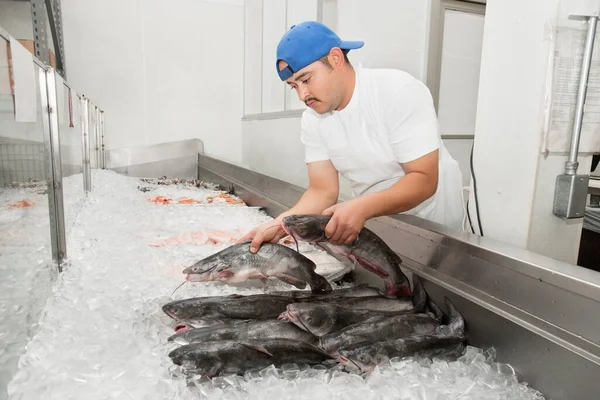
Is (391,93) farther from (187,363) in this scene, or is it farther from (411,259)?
(187,363)

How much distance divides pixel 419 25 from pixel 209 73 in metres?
4.70

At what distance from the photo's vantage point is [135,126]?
7062mm

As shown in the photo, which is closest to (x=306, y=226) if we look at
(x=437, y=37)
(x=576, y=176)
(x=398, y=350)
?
(x=398, y=350)

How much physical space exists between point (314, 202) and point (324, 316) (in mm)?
828

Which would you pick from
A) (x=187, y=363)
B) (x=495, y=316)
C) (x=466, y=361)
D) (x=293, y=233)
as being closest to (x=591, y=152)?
(x=495, y=316)

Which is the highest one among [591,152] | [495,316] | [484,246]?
[591,152]

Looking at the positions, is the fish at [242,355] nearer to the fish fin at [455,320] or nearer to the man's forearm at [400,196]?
the fish fin at [455,320]

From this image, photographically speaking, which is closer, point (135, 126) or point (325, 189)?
point (325, 189)

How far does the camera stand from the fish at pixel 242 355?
112cm

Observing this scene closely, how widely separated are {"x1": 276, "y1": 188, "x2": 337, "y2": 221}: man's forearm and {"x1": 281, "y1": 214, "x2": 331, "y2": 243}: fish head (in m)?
0.52

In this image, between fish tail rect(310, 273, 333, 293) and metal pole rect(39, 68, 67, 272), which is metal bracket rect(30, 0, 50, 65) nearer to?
metal pole rect(39, 68, 67, 272)

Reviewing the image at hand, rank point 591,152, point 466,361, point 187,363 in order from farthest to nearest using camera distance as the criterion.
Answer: point 591,152 < point 466,361 < point 187,363

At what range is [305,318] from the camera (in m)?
1.29

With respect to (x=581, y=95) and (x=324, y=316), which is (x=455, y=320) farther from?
(x=581, y=95)
